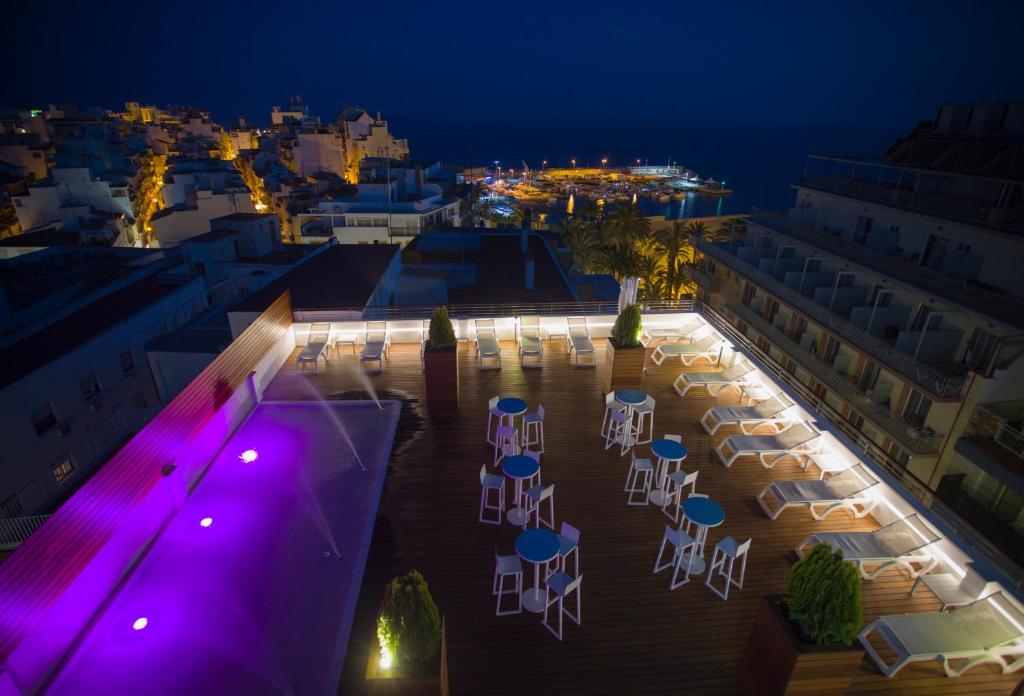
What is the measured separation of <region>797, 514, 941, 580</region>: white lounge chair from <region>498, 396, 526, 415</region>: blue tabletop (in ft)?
16.1

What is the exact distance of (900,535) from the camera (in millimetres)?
6902

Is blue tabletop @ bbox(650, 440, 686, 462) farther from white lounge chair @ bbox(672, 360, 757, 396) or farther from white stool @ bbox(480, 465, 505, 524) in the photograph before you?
white lounge chair @ bbox(672, 360, 757, 396)

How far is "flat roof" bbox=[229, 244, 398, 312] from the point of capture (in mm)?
16688

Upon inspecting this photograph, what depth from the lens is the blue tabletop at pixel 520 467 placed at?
738cm

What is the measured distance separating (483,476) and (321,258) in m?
Result: 18.7

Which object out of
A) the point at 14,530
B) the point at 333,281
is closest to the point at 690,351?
the point at 333,281

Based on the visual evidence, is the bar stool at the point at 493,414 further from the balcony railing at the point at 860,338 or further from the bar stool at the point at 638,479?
the balcony railing at the point at 860,338

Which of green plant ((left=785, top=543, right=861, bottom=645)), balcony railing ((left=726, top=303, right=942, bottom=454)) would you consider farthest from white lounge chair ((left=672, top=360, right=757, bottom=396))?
balcony railing ((left=726, top=303, right=942, bottom=454))

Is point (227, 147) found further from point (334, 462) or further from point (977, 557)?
point (977, 557)

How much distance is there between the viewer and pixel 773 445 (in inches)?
354

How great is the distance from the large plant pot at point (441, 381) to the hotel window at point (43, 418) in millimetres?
15680

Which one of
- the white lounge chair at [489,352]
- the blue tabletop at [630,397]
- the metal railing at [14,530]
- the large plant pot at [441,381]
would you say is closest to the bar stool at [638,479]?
the blue tabletop at [630,397]

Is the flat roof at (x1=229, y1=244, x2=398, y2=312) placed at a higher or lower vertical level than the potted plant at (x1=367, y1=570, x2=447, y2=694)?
lower

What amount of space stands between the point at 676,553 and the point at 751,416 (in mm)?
4206
